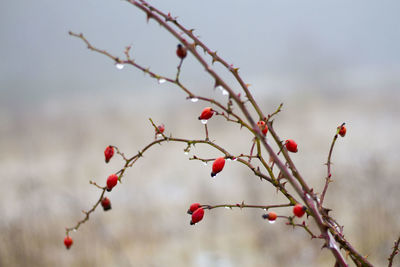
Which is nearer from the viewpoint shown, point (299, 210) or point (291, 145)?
point (299, 210)

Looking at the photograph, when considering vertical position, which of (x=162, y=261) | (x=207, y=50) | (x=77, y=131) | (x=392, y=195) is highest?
(x=77, y=131)

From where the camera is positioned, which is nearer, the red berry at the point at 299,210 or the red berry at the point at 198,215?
the red berry at the point at 299,210

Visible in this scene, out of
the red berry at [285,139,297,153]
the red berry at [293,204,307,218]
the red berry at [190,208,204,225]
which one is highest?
the red berry at [285,139,297,153]

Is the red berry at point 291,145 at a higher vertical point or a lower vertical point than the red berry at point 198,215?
higher

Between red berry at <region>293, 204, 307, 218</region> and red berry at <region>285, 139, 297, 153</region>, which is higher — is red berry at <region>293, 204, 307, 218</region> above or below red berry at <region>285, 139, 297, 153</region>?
below

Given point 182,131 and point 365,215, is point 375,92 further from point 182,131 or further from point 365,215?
point 365,215

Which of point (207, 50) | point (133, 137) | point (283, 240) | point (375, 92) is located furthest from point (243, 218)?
point (375, 92)

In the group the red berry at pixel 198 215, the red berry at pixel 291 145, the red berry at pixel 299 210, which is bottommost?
the red berry at pixel 299 210

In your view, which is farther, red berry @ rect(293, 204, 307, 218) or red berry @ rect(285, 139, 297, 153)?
red berry @ rect(285, 139, 297, 153)

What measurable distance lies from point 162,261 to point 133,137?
9605 millimetres

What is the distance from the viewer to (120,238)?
611 centimetres

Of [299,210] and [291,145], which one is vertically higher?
[291,145]

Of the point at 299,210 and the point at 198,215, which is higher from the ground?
the point at 198,215

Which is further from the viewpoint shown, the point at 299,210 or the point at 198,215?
the point at 198,215
